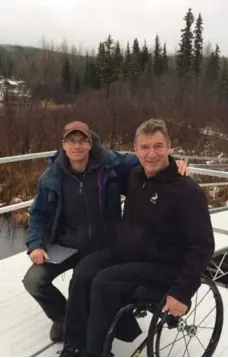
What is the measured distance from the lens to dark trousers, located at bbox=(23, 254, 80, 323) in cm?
229

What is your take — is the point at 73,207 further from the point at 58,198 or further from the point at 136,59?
the point at 136,59

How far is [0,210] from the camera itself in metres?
3.80

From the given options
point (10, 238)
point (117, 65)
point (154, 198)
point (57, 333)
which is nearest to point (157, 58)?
point (117, 65)

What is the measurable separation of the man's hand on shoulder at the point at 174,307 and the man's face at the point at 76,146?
0.92 meters

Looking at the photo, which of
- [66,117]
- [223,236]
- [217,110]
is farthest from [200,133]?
[223,236]

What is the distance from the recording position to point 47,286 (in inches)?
90.7

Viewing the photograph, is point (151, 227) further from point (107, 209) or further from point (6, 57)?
point (6, 57)

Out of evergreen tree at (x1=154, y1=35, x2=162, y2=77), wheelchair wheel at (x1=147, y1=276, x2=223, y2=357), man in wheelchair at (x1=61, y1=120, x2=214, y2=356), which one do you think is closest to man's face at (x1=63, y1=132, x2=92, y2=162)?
man in wheelchair at (x1=61, y1=120, x2=214, y2=356)

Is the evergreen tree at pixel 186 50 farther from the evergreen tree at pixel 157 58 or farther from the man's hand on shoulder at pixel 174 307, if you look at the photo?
the man's hand on shoulder at pixel 174 307

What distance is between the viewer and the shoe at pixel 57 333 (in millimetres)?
2441

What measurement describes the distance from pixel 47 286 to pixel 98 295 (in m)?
0.50

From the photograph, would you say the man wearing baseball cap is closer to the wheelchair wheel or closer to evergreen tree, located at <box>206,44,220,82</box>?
the wheelchair wheel

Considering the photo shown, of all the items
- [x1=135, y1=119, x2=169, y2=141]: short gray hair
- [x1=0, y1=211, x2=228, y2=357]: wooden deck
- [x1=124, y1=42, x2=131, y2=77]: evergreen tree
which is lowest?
[x1=0, y1=211, x2=228, y2=357]: wooden deck

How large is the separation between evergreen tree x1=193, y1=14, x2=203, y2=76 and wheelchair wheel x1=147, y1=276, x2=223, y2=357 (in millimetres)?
39160
